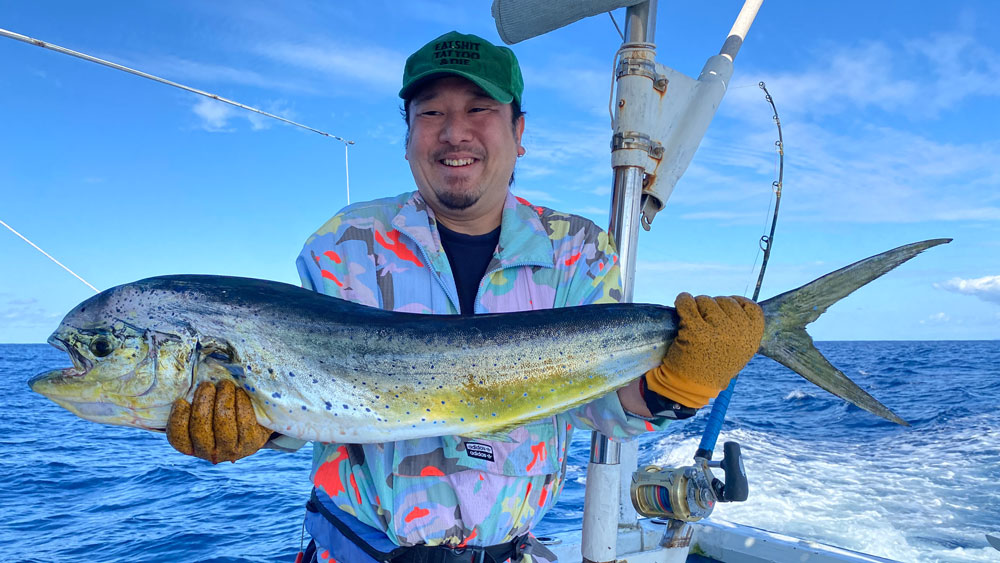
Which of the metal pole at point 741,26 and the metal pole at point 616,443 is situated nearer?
the metal pole at point 616,443

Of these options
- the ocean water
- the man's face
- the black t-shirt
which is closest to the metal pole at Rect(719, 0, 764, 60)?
the man's face

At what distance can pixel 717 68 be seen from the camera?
341cm

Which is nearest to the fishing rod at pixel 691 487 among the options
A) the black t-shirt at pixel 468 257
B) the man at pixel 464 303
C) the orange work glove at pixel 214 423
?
the man at pixel 464 303

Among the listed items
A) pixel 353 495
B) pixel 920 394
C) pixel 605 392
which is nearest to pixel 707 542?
pixel 605 392

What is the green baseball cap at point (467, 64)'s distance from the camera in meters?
2.37

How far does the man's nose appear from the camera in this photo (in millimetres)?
2414

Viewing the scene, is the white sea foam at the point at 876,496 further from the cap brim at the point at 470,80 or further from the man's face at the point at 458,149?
the cap brim at the point at 470,80

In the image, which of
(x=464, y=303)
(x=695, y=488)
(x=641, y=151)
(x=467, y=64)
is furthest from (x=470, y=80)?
(x=695, y=488)

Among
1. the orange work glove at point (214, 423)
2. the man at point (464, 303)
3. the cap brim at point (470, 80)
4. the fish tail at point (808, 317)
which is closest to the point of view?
the orange work glove at point (214, 423)

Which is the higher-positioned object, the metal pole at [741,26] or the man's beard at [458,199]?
the metal pole at [741,26]

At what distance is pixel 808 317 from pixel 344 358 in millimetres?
1700

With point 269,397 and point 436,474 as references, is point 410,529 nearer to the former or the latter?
point 436,474

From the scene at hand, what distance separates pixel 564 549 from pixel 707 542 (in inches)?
55.1

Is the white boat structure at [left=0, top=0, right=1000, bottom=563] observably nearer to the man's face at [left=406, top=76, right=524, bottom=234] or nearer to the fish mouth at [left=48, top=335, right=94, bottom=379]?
the man's face at [left=406, top=76, right=524, bottom=234]
